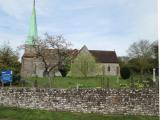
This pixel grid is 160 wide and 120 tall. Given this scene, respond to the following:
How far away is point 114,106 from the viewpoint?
23.6 meters

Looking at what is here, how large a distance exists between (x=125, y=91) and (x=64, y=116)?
3882 mm

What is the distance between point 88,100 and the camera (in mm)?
24016

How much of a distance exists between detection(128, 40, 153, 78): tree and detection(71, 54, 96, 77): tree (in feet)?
26.7

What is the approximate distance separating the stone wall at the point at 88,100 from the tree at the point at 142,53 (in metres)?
44.6

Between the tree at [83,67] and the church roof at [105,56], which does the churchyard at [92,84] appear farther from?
the church roof at [105,56]

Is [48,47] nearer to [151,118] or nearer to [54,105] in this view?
[54,105]

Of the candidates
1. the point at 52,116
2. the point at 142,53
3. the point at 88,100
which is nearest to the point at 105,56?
the point at 142,53

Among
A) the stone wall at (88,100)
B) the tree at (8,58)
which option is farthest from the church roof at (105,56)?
the stone wall at (88,100)

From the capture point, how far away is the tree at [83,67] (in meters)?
66.8

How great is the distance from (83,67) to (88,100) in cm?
4313

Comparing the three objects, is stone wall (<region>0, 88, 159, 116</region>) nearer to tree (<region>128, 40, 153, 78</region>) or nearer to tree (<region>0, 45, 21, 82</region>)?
tree (<region>0, 45, 21, 82</region>)

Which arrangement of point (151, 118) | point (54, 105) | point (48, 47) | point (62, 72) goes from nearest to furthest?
point (151, 118) < point (54, 105) < point (48, 47) < point (62, 72)

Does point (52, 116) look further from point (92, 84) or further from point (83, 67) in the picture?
point (83, 67)

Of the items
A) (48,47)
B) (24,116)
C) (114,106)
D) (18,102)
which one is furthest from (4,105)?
(48,47)
